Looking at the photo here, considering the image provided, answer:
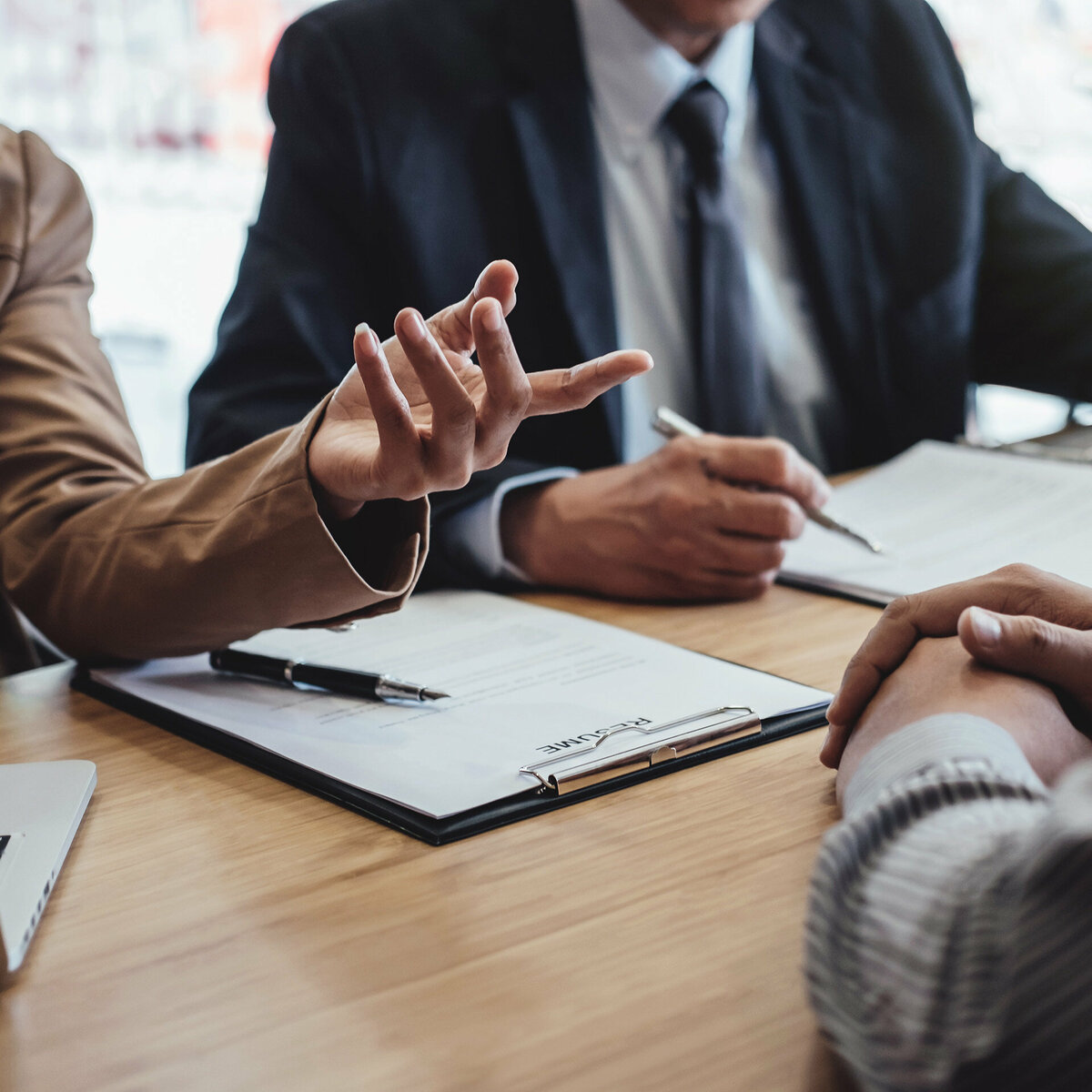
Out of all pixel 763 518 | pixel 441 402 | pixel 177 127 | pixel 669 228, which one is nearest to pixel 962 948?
pixel 441 402

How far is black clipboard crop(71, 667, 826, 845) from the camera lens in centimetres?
52

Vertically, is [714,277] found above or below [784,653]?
above

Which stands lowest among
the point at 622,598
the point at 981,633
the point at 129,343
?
the point at 129,343

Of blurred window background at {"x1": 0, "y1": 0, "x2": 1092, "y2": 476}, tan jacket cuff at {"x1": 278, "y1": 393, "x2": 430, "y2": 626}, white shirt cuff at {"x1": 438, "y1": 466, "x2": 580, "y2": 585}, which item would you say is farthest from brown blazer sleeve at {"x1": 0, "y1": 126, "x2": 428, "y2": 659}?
blurred window background at {"x1": 0, "y1": 0, "x2": 1092, "y2": 476}

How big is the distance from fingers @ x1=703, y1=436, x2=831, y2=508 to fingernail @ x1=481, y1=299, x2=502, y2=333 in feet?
1.22

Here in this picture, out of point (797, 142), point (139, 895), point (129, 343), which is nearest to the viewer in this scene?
point (139, 895)

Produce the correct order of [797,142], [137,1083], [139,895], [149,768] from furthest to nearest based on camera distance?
[797,142]
[149,768]
[139,895]
[137,1083]

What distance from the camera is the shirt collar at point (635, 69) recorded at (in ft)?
4.23

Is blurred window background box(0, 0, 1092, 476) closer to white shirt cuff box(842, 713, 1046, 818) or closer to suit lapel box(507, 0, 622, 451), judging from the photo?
suit lapel box(507, 0, 622, 451)

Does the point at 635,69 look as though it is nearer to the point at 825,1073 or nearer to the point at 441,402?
the point at 441,402

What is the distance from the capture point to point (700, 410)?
131 centimetres

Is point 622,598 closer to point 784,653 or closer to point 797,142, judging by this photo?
point 784,653

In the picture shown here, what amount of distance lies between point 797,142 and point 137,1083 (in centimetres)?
129

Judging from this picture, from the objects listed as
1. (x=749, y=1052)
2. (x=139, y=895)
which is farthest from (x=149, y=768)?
(x=749, y=1052)
